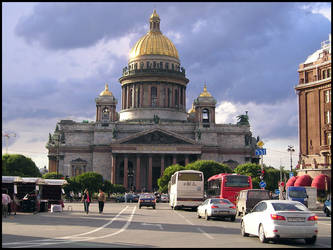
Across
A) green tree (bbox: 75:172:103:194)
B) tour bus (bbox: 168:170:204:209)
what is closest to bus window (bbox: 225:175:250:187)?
tour bus (bbox: 168:170:204:209)

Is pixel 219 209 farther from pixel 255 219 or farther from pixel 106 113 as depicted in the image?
pixel 106 113

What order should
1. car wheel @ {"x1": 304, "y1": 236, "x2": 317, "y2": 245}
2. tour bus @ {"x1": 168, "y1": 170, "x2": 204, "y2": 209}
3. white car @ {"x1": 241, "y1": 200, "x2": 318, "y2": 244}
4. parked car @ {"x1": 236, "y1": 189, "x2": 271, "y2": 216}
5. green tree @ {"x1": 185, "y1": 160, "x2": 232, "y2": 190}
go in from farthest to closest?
green tree @ {"x1": 185, "y1": 160, "x2": 232, "y2": 190}, tour bus @ {"x1": 168, "y1": 170, "x2": 204, "y2": 209}, parked car @ {"x1": 236, "y1": 189, "x2": 271, "y2": 216}, car wheel @ {"x1": 304, "y1": 236, "x2": 317, "y2": 245}, white car @ {"x1": 241, "y1": 200, "x2": 318, "y2": 244}

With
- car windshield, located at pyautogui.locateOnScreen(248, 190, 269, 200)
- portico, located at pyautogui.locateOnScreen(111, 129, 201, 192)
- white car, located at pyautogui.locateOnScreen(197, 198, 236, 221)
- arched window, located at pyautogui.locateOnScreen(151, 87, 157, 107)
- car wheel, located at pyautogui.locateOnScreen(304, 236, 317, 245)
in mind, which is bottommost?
car wheel, located at pyautogui.locateOnScreen(304, 236, 317, 245)

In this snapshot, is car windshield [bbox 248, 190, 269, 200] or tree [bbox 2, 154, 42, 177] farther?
tree [bbox 2, 154, 42, 177]

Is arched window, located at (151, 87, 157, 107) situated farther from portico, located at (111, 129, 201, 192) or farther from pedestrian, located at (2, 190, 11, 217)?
pedestrian, located at (2, 190, 11, 217)

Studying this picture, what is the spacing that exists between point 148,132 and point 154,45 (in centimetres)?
2417

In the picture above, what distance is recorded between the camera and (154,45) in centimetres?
12838

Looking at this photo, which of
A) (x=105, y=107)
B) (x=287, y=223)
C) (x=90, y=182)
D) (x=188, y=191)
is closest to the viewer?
(x=287, y=223)

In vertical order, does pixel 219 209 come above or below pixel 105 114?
below

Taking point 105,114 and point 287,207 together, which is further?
point 105,114

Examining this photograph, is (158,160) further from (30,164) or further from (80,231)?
(80,231)

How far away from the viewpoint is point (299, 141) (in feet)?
268

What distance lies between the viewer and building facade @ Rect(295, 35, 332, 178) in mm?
75500

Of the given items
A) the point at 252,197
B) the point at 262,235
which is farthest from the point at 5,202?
the point at 262,235
